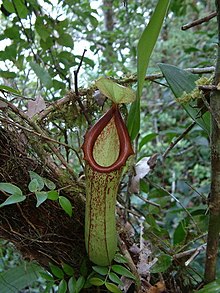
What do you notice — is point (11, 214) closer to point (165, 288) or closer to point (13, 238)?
point (13, 238)

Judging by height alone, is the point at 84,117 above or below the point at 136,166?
→ above

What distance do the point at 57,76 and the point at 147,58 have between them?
0.76 meters

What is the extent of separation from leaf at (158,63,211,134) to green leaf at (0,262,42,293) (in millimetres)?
453

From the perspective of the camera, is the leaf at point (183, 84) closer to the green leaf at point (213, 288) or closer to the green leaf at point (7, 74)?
the green leaf at point (213, 288)

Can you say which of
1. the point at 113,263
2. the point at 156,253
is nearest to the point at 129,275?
the point at 113,263

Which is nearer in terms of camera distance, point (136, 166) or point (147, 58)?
point (147, 58)

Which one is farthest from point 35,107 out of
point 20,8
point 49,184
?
point 20,8

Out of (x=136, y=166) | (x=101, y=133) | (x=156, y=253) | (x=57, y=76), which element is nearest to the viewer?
(x=101, y=133)

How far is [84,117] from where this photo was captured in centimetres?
91

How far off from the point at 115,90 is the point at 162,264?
1.25ft

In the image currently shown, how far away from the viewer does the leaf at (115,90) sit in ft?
2.01

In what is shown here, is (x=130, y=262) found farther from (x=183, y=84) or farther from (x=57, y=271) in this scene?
(x=183, y=84)

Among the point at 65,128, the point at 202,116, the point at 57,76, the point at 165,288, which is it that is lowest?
the point at 165,288

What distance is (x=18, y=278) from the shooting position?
0.82m
